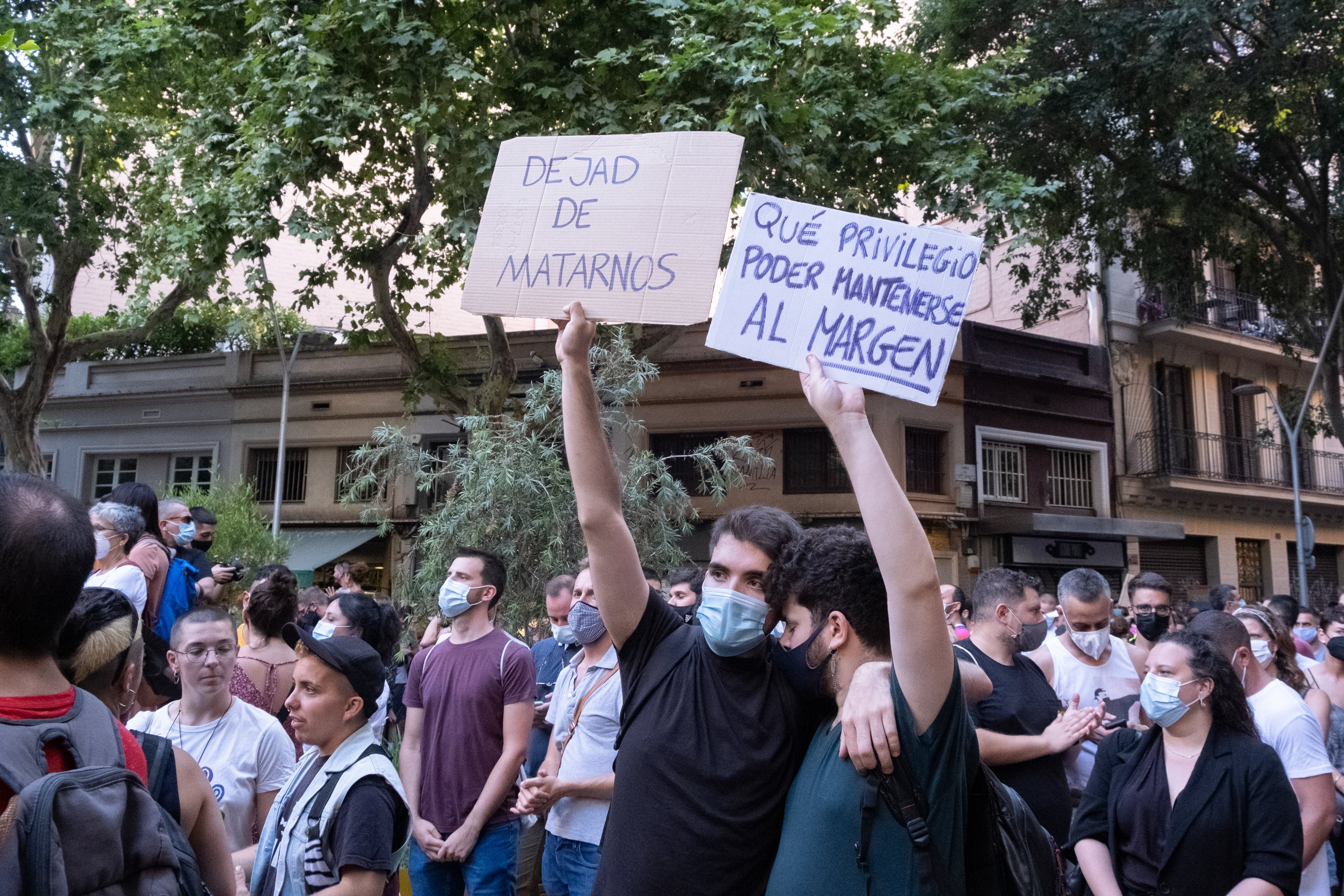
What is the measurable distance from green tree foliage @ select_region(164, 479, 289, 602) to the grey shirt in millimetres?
14550

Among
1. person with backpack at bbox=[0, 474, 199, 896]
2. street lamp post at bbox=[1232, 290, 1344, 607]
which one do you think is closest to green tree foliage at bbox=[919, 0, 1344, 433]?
street lamp post at bbox=[1232, 290, 1344, 607]

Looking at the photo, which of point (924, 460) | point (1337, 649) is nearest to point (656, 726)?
point (1337, 649)

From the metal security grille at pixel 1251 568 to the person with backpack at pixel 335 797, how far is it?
27021mm

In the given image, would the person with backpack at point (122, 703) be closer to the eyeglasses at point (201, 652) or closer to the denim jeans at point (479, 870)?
the eyeglasses at point (201, 652)

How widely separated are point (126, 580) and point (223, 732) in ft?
4.82

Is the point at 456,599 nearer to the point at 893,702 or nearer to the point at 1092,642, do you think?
the point at 1092,642

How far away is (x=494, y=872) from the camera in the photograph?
16.2ft

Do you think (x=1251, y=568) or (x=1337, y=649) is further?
(x=1251, y=568)

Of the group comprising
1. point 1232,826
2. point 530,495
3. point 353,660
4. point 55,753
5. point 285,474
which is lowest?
point 1232,826

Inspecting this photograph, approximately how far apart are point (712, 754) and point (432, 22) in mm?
12172

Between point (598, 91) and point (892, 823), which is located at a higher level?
point (598, 91)

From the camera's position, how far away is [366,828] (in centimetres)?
301

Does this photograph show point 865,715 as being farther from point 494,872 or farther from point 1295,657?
point 1295,657

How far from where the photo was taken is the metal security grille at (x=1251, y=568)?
86.3 ft
